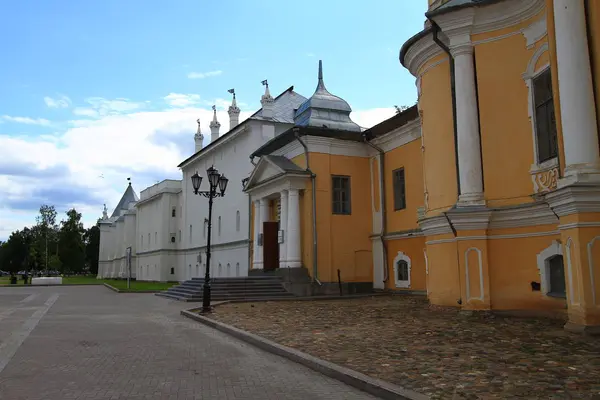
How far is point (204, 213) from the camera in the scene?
43.8m

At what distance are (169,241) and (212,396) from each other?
47.3 meters

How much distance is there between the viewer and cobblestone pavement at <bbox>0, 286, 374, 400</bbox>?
645 centimetres

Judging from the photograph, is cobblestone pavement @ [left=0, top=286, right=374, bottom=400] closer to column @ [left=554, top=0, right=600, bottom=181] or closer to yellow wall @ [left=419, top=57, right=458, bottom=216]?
column @ [left=554, top=0, right=600, bottom=181]

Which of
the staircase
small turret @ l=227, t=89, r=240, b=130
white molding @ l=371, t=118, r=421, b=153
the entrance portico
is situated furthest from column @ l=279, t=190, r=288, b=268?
small turret @ l=227, t=89, r=240, b=130

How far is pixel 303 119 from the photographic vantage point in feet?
89.7

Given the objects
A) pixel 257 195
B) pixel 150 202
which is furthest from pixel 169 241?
pixel 257 195

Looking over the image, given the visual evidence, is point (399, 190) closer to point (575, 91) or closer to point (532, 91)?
point (532, 91)

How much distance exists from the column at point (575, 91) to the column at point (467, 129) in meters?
3.42

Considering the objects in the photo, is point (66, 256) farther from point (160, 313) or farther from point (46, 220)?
point (160, 313)

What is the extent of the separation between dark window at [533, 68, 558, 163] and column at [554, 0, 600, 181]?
7.46 ft

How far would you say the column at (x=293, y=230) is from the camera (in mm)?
24328

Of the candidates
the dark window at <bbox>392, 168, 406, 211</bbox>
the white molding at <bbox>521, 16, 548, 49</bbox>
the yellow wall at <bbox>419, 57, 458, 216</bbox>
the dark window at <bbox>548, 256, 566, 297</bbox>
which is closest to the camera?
the dark window at <bbox>548, 256, 566, 297</bbox>

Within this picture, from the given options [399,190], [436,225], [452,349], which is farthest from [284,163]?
[452,349]

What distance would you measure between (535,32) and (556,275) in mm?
5860
